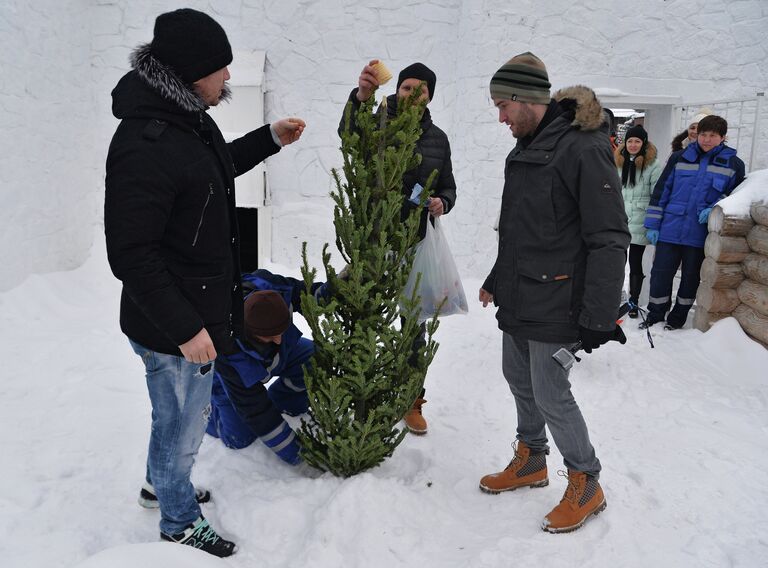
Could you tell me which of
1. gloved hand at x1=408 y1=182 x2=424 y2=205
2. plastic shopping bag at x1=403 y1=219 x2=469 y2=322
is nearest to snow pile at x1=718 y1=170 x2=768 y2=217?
plastic shopping bag at x1=403 y1=219 x2=469 y2=322

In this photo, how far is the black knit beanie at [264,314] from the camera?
2949 millimetres

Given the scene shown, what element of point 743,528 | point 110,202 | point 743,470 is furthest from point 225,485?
point 743,470

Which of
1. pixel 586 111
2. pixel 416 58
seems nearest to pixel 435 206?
pixel 586 111

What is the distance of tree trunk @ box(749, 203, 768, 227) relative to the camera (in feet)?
16.7

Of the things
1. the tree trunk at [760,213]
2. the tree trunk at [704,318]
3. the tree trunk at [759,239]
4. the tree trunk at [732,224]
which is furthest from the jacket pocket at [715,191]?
the tree trunk at [704,318]

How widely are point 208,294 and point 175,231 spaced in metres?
0.28

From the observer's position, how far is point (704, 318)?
18.5ft

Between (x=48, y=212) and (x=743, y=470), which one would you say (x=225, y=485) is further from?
(x=48, y=212)

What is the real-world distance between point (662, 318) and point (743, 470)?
9.84 ft

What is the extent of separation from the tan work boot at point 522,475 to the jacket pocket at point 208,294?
1699 mm

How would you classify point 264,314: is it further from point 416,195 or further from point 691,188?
point 691,188

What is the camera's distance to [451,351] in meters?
5.33

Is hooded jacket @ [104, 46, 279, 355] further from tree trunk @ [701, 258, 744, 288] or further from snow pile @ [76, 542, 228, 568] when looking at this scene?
tree trunk @ [701, 258, 744, 288]

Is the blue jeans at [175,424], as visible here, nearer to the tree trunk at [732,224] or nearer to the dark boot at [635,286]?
the tree trunk at [732,224]
